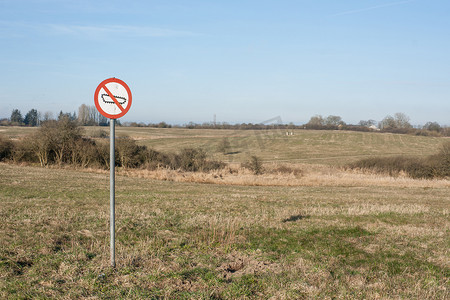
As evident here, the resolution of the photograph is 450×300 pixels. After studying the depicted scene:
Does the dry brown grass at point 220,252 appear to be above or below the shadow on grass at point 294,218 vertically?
above

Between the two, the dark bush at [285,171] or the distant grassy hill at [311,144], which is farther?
the distant grassy hill at [311,144]

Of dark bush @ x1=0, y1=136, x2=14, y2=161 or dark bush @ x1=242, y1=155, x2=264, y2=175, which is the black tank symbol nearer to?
dark bush @ x1=242, y1=155, x2=264, y2=175

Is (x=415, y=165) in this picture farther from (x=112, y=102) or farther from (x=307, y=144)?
(x=112, y=102)

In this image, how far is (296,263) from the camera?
22.6ft

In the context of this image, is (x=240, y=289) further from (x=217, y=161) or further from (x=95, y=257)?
(x=217, y=161)

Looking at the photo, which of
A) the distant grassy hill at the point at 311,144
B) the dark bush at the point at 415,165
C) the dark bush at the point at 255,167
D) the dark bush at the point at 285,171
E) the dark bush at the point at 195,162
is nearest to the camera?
the dark bush at the point at 285,171

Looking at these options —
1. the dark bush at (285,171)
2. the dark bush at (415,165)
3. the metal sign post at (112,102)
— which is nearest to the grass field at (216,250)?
the metal sign post at (112,102)

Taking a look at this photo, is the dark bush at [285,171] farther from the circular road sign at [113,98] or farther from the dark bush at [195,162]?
the circular road sign at [113,98]

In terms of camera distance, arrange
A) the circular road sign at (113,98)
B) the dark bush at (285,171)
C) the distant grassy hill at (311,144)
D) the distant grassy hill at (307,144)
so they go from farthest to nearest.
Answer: the distant grassy hill at (311,144) → the distant grassy hill at (307,144) → the dark bush at (285,171) → the circular road sign at (113,98)

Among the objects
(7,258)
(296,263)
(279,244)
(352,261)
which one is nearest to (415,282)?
(352,261)

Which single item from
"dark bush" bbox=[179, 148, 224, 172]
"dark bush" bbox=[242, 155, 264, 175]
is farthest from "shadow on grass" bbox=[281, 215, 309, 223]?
"dark bush" bbox=[179, 148, 224, 172]

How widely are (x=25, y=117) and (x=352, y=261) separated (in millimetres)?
153765

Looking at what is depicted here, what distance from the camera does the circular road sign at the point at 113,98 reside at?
6.03m

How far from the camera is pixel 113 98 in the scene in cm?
612
